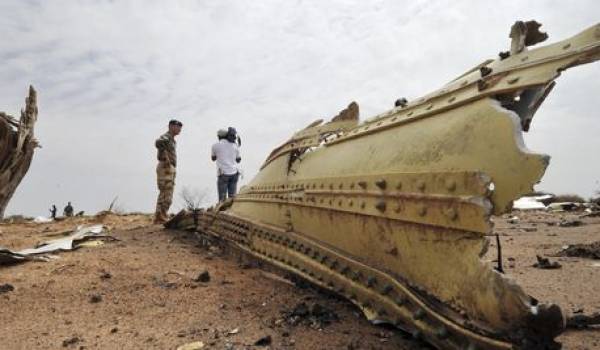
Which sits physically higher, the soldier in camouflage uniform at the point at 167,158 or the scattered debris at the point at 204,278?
the soldier in camouflage uniform at the point at 167,158

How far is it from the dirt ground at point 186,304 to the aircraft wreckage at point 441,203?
28cm

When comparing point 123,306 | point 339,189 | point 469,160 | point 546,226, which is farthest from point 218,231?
point 546,226

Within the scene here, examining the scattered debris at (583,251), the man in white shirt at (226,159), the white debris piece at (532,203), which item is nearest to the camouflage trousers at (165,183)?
the man in white shirt at (226,159)

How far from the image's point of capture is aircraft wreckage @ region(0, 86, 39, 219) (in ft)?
31.8

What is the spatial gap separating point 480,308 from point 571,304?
218 cm

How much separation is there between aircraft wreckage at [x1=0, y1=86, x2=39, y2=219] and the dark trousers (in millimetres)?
4566

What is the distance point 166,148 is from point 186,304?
558cm

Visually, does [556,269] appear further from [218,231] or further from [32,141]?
[32,141]

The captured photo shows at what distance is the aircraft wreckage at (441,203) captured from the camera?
2.03 meters

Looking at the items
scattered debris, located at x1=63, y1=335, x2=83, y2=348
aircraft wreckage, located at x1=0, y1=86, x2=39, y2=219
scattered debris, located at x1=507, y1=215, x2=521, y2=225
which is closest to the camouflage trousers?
aircraft wreckage, located at x1=0, y1=86, x2=39, y2=219

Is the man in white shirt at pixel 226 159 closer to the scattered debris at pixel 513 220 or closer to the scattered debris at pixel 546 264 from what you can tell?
the scattered debris at pixel 546 264

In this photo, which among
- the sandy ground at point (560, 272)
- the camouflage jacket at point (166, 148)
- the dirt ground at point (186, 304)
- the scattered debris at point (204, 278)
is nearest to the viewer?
the dirt ground at point (186, 304)

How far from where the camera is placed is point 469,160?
224 cm

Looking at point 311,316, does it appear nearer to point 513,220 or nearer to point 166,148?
point 166,148
